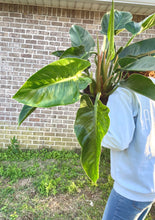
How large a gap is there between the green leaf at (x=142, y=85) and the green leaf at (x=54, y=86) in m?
0.25

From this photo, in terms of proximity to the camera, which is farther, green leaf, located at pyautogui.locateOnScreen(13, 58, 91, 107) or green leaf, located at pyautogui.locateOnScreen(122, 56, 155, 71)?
green leaf, located at pyautogui.locateOnScreen(122, 56, 155, 71)

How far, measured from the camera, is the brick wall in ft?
11.9

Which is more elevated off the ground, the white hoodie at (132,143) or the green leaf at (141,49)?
the green leaf at (141,49)

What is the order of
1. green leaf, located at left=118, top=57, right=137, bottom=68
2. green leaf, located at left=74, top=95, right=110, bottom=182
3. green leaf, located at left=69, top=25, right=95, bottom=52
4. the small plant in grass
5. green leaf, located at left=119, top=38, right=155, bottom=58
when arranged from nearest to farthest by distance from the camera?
green leaf, located at left=74, top=95, right=110, bottom=182
green leaf, located at left=118, top=57, right=137, bottom=68
green leaf, located at left=119, top=38, right=155, bottom=58
green leaf, located at left=69, top=25, right=95, bottom=52
the small plant in grass

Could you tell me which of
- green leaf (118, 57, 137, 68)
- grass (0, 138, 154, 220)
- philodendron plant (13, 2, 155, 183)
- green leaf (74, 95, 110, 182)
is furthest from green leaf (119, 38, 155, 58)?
grass (0, 138, 154, 220)

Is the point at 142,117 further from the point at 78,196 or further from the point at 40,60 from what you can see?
the point at 40,60

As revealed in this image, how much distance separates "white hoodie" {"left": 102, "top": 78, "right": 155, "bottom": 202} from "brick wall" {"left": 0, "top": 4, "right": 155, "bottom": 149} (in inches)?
104

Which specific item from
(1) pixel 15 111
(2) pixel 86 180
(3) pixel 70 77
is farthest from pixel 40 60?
(3) pixel 70 77

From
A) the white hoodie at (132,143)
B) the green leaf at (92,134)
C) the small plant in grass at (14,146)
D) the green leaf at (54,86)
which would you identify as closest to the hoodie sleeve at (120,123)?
the white hoodie at (132,143)

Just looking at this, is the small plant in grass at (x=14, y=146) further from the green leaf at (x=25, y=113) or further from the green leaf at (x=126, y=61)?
the green leaf at (x=126, y=61)

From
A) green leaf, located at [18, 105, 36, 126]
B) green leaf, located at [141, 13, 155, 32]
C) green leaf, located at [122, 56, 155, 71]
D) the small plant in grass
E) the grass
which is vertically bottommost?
the grass

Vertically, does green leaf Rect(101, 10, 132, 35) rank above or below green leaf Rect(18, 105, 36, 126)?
above

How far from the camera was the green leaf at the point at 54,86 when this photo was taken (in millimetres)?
640

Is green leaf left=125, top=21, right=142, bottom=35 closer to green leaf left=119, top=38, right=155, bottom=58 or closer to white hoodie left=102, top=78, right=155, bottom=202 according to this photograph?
green leaf left=119, top=38, right=155, bottom=58
